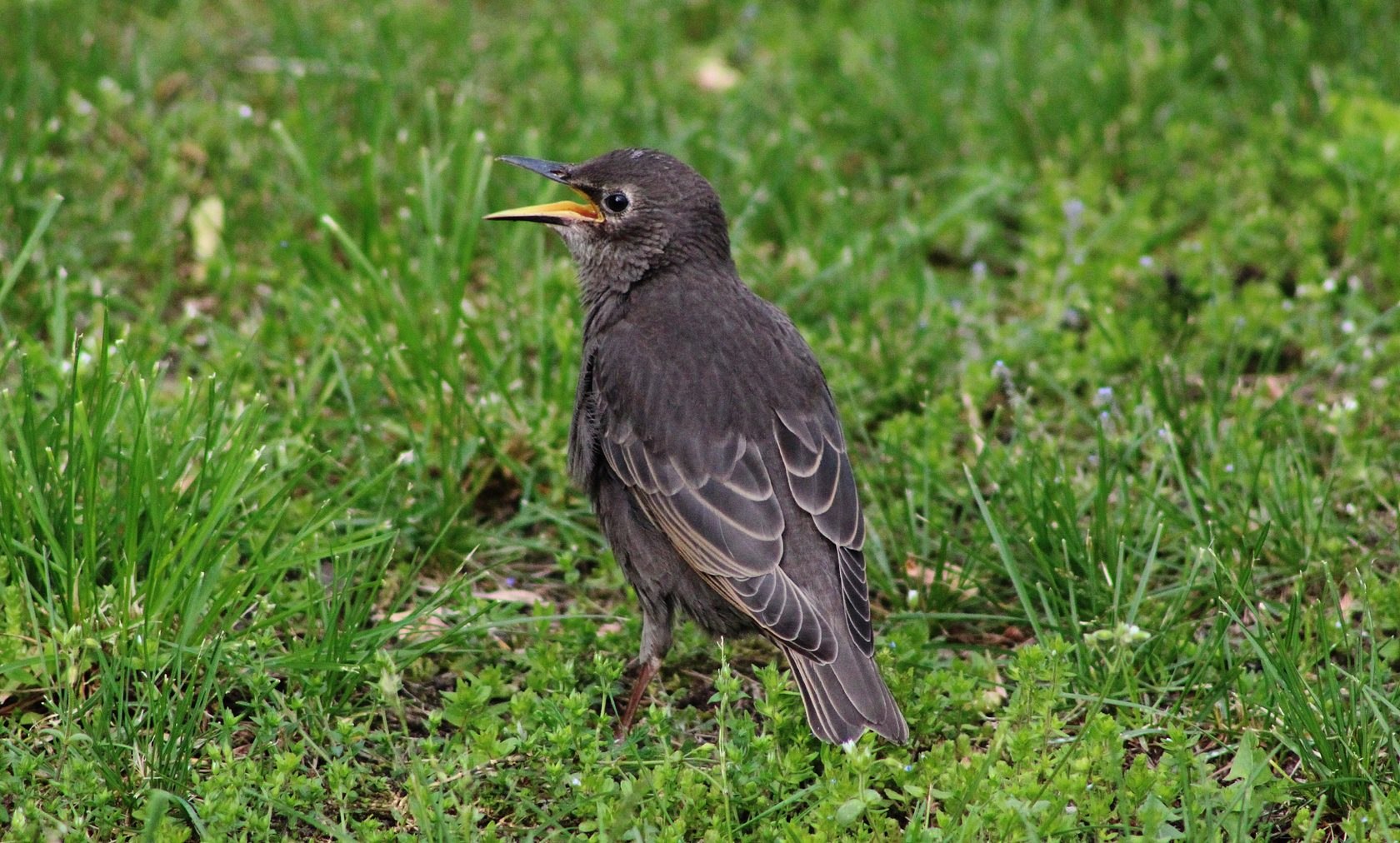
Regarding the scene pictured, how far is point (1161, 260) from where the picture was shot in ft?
23.3

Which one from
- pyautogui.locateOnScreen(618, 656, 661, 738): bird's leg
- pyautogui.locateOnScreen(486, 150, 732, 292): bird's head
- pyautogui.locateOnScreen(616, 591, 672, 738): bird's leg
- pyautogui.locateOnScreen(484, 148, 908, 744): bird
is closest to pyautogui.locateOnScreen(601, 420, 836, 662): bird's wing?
pyautogui.locateOnScreen(484, 148, 908, 744): bird

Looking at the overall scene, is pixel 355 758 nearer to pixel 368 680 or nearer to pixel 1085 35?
pixel 368 680

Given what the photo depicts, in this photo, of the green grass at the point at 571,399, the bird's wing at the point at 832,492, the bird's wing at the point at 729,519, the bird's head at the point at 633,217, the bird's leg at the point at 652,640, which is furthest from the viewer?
the bird's head at the point at 633,217

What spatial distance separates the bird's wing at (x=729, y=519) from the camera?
4.49m

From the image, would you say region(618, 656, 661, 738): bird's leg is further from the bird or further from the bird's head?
the bird's head

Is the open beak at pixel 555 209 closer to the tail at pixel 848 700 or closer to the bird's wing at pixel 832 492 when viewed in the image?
the bird's wing at pixel 832 492

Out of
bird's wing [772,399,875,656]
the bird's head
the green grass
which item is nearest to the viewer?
the green grass

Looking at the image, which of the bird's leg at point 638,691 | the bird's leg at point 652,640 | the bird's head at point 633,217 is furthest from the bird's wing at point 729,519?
the bird's head at point 633,217

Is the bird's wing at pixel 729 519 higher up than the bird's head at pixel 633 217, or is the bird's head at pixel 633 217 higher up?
the bird's head at pixel 633 217

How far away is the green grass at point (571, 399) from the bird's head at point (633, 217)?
0.61m

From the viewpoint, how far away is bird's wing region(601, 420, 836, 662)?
4492 mm

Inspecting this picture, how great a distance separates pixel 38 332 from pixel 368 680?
2.61 metres

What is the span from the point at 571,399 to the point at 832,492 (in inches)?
58.7

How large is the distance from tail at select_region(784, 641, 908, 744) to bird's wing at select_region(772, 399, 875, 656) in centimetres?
12
